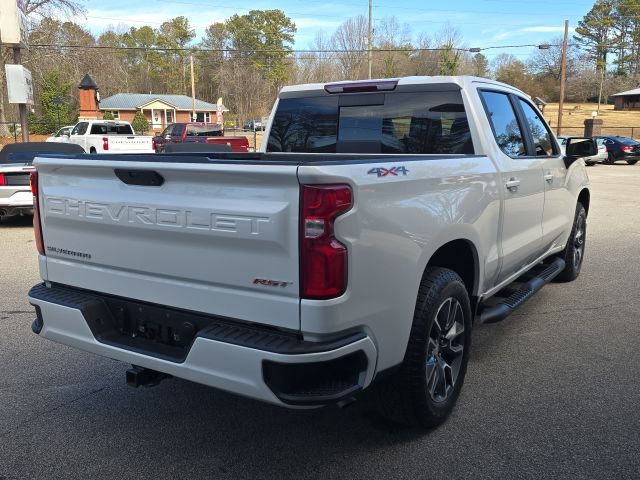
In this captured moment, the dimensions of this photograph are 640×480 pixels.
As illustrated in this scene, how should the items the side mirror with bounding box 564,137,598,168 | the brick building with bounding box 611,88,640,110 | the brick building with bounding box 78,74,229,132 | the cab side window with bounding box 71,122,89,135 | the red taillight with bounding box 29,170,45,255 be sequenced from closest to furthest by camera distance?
the red taillight with bounding box 29,170,45,255, the side mirror with bounding box 564,137,598,168, the cab side window with bounding box 71,122,89,135, the brick building with bounding box 78,74,229,132, the brick building with bounding box 611,88,640,110

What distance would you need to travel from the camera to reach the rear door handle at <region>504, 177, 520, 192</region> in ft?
13.2

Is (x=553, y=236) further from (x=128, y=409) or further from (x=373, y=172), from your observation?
(x=128, y=409)

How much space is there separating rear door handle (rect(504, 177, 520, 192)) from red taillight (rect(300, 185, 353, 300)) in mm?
1992

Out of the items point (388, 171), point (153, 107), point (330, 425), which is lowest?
point (330, 425)

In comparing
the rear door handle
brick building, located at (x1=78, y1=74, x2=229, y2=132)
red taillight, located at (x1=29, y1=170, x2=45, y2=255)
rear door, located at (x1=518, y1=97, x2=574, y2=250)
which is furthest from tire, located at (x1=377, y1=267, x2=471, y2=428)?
brick building, located at (x1=78, y1=74, x2=229, y2=132)

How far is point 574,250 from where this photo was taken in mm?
6477

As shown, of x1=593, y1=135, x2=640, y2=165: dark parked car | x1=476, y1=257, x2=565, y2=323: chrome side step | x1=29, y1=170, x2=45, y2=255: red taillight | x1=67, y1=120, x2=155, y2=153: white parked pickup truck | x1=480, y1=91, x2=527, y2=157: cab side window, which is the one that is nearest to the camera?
x1=29, y1=170, x2=45, y2=255: red taillight

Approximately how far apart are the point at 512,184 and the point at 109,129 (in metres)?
22.2

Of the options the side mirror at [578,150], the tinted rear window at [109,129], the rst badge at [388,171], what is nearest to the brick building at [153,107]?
the tinted rear window at [109,129]

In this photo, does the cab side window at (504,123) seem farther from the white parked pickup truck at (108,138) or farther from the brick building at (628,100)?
the brick building at (628,100)

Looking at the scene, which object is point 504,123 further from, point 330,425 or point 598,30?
point 598,30

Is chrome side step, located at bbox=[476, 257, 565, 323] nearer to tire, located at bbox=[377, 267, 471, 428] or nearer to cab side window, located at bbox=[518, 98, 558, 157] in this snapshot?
tire, located at bbox=[377, 267, 471, 428]

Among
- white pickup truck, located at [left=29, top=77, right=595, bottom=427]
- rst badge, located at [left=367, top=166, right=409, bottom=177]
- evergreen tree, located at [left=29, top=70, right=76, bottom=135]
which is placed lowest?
white pickup truck, located at [left=29, top=77, right=595, bottom=427]

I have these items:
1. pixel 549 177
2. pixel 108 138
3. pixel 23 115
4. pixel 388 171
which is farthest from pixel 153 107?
pixel 388 171
